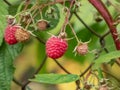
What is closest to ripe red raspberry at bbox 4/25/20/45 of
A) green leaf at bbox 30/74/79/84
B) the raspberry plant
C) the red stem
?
the raspberry plant

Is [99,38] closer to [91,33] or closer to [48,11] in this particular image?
[91,33]

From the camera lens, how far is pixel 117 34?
1.38 meters

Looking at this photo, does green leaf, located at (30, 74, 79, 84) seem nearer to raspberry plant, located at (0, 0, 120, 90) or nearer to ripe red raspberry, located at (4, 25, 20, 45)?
raspberry plant, located at (0, 0, 120, 90)

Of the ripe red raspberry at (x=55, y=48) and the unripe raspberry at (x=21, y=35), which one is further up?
the unripe raspberry at (x=21, y=35)

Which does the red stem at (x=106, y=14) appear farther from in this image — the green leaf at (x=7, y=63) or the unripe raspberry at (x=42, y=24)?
the green leaf at (x=7, y=63)

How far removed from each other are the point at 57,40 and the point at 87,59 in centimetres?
58

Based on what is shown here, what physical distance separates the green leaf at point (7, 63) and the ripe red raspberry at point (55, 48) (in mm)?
299

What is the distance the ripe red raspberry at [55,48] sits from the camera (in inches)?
48.1

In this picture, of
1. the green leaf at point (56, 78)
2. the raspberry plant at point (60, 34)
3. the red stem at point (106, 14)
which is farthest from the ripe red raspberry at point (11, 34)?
the red stem at point (106, 14)

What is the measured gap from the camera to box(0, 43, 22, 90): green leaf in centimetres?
152

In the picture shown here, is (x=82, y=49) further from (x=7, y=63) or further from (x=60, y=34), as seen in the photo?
(x=7, y=63)

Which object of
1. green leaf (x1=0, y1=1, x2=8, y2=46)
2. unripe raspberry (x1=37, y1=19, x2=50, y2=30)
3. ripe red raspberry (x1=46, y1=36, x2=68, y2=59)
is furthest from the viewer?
green leaf (x1=0, y1=1, x2=8, y2=46)

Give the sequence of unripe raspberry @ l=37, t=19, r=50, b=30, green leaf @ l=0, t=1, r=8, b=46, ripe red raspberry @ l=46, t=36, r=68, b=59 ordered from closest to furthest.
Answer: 1. ripe red raspberry @ l=46, t=36, r=68, b=59
2. unripe raspberry @ l=37, t=19, r=50, b=30
3. green leaf @ l=0, t=1, r=8, b=46

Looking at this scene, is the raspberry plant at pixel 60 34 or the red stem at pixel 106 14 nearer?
the raspberry plant at pixel 60 34
